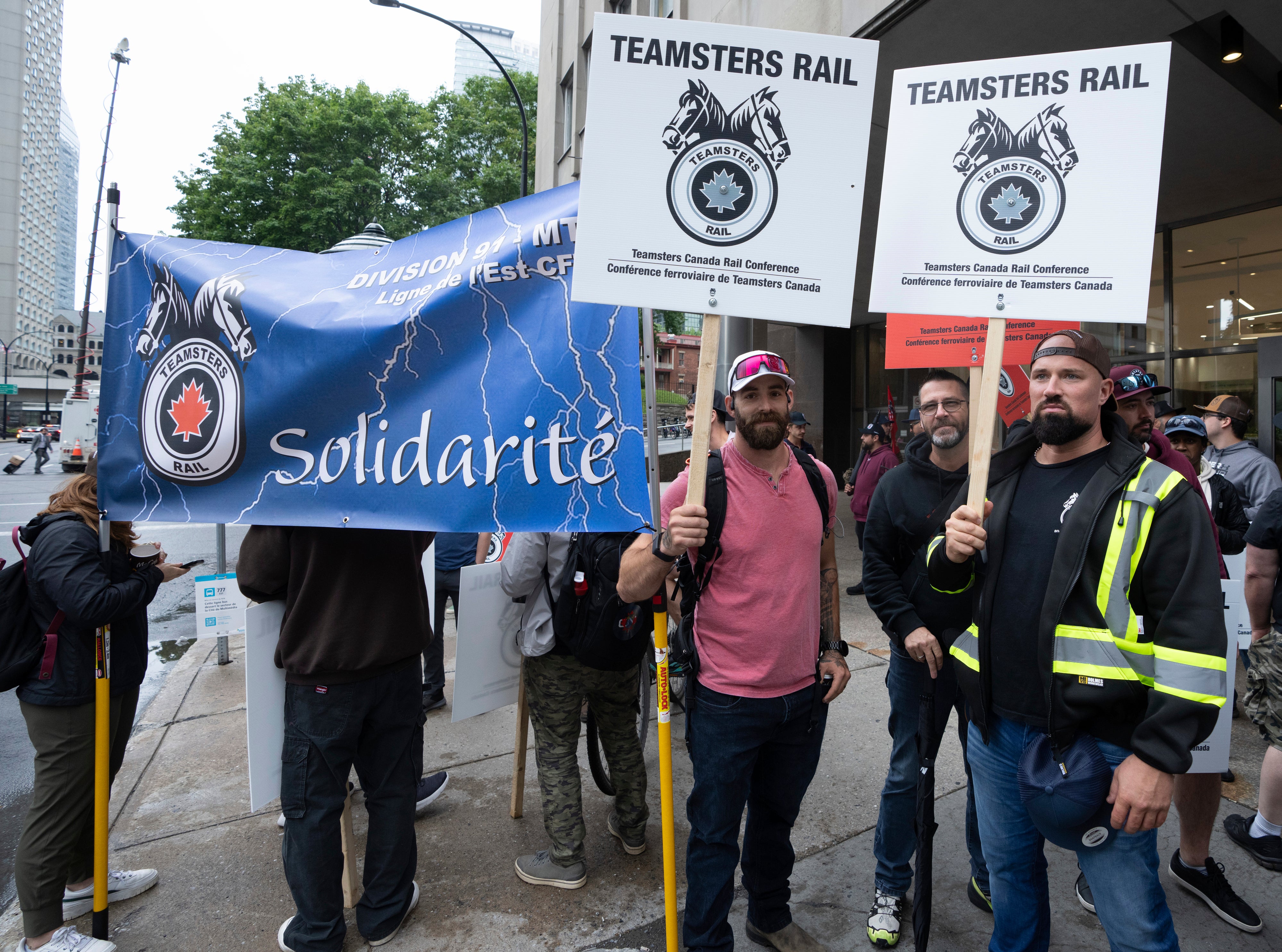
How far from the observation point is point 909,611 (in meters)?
2.84

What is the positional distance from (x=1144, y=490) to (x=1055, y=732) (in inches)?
26.6

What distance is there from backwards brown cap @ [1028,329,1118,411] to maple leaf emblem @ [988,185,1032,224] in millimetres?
366

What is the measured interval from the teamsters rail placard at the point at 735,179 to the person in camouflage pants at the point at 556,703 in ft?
4.62

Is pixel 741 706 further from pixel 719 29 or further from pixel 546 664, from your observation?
pixel 719 29

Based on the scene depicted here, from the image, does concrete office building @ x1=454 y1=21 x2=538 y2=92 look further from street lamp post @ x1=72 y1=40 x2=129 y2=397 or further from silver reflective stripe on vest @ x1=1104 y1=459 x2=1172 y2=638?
silver reflective stripe on vest @ x1=1104 y1=459 x2=1172 y2=638

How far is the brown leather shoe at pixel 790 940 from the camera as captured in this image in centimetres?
274

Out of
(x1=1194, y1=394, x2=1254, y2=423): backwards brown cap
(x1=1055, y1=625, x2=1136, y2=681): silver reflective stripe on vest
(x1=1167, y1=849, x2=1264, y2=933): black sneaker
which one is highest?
(x1=1194, y1=394, x2=1254, y2=423): backwards brown cap

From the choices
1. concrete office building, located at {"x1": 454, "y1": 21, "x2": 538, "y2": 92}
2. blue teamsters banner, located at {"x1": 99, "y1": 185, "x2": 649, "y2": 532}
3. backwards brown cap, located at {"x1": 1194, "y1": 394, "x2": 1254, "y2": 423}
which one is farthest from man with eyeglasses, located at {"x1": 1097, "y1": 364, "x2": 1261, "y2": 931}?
concrete office building, located at {"x1": 454, "y1": 21, "x2": 538, "y2": 92}

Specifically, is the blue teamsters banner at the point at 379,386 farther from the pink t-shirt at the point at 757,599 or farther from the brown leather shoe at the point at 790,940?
the brown leather shoe at the point at 790,940

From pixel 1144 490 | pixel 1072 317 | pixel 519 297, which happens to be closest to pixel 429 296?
pixel 519 297

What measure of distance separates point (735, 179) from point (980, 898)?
2852 millimetres

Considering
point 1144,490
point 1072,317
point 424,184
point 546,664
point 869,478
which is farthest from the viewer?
point 424,184

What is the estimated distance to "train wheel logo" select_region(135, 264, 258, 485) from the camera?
2801 mm

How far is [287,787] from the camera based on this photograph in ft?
9.07
